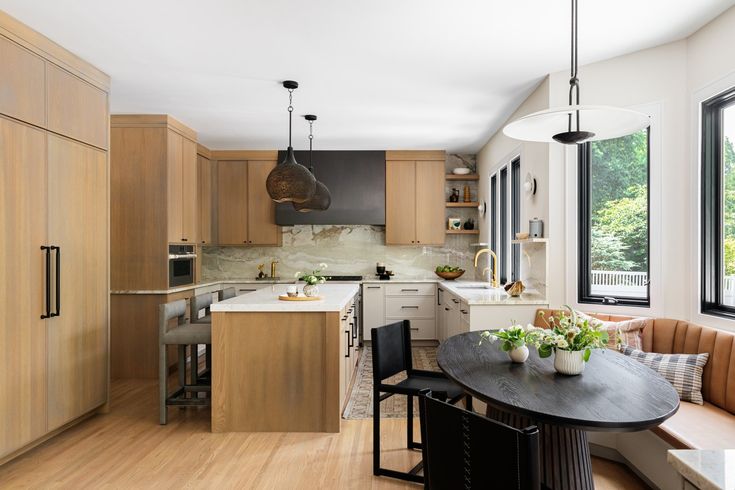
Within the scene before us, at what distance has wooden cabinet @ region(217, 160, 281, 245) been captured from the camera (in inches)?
245

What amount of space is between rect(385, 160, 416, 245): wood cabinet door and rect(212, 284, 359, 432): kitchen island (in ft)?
10.5

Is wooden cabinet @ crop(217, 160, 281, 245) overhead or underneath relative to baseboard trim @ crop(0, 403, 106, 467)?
overhead

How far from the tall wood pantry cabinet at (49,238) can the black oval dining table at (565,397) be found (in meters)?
2.49

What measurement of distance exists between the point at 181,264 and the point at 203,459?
8.32 ft

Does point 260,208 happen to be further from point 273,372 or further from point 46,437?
point 46,437

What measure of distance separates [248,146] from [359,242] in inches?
80.1

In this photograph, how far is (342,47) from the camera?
3090mm

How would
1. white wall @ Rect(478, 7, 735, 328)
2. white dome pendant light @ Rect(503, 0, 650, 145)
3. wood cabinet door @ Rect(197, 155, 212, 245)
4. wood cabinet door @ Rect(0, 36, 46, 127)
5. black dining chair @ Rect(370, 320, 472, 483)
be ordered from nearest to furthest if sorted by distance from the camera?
white dome pendant light @ Rect(503, 0, 650, 145)
black dining chair @ Rect(370, 320, 472, 483)
wood cabinet door @ Rect(0, 36, 46, 127)
white wall @ Rect(478, 7, 735, 328)
wood cabinet door @ Rect(197, 155, 212, 245)

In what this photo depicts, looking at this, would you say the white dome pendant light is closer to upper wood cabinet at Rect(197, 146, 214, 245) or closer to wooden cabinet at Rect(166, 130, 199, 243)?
wooden cabinet at Rect(166, 130, 199, 243)

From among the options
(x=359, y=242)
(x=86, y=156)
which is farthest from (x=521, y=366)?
(x=359, y=242)

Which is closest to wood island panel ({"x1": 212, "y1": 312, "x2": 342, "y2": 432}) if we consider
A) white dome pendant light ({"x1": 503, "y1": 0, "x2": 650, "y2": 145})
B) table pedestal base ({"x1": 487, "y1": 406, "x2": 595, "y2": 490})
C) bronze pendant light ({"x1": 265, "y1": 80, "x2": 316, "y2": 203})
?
bronze pendant light ({"x1": 265, "y1": 80, "x2": 316, "y2": 203})

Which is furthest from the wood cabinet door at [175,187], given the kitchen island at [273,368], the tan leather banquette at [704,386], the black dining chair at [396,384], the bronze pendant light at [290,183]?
the tan leather banquette at [704,386]

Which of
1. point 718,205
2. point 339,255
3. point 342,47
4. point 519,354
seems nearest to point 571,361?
point 519,354

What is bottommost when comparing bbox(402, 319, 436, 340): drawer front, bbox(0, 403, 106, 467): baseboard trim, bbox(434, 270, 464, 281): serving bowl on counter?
bbox(0, 403, 106, 467): baseboard trim
